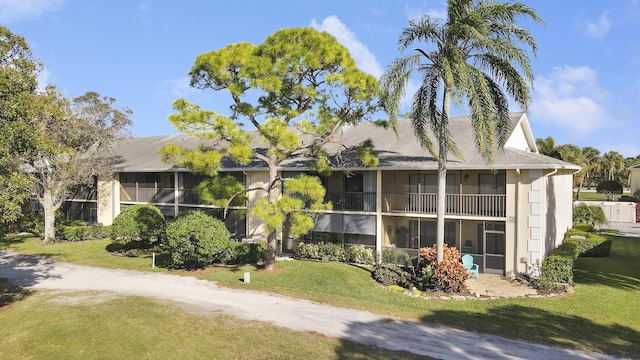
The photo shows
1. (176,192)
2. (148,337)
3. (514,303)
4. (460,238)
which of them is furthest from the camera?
(176,192)

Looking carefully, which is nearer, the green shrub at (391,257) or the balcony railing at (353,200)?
the green shrub at (391,257)

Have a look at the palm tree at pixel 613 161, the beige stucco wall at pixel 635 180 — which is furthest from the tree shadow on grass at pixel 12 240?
the palm tree at pixel 613 161

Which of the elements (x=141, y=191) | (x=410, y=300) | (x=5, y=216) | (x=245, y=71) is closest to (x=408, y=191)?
(x=410, y=300)

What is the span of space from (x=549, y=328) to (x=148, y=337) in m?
11.3

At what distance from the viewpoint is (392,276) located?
17.6 metres

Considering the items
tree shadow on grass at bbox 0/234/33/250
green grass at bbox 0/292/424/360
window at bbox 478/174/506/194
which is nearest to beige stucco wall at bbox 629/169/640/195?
window at bbox 478/174/506/194

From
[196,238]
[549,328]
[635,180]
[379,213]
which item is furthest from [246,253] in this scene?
[635,180]

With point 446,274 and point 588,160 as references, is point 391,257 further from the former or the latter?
point 588,160

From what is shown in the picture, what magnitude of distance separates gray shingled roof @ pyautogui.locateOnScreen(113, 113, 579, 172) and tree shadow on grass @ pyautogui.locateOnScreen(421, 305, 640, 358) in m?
6.15

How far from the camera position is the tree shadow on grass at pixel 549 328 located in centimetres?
1108

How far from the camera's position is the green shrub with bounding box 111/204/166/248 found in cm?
2262

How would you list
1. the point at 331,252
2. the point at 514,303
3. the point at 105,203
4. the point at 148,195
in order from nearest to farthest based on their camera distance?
the point at 514,303 < the point at 331,252 < the point at 148,195 < the point at 105,203

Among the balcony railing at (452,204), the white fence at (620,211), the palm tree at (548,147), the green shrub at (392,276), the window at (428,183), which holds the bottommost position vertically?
the green shrub at (392,276)

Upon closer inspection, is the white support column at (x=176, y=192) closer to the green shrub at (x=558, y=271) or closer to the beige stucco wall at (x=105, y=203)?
the beige stucco wall at (x=105, y=203)
